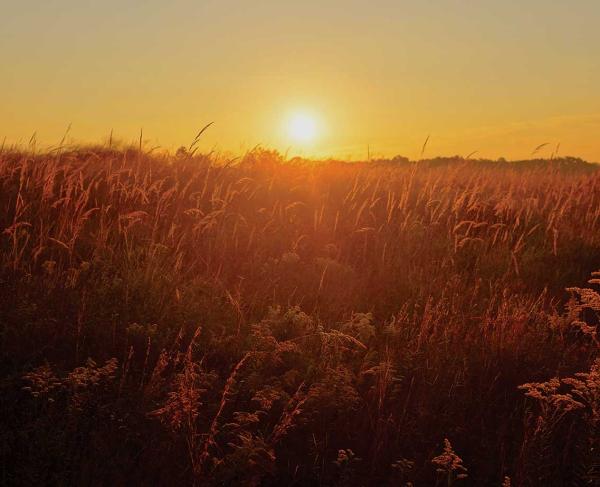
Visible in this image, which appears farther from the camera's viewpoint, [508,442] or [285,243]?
[285,243]

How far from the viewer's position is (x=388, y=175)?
986 cm

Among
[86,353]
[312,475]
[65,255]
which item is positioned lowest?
[312,475]

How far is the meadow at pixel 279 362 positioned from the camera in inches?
110

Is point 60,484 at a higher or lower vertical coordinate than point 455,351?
lower

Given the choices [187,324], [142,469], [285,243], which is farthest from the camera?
[285,243]

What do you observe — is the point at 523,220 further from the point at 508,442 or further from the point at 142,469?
the point at 142,469

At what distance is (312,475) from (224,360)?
104cm

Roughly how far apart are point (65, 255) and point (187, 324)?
1.54m

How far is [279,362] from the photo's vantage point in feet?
11.7

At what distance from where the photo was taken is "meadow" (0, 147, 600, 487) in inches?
110

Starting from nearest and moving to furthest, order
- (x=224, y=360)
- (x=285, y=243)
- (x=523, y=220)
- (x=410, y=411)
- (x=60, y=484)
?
(x=60, y=484), (x=410, y=411), (x=224, y=360), (x=285, y=243), (x=523, y=220)

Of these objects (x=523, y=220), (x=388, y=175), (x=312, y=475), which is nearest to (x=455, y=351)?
(x=312, y=475)

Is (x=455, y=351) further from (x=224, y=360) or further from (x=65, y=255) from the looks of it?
(x=65, y=255)

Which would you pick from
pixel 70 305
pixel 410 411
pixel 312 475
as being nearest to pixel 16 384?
pixel 70 305
